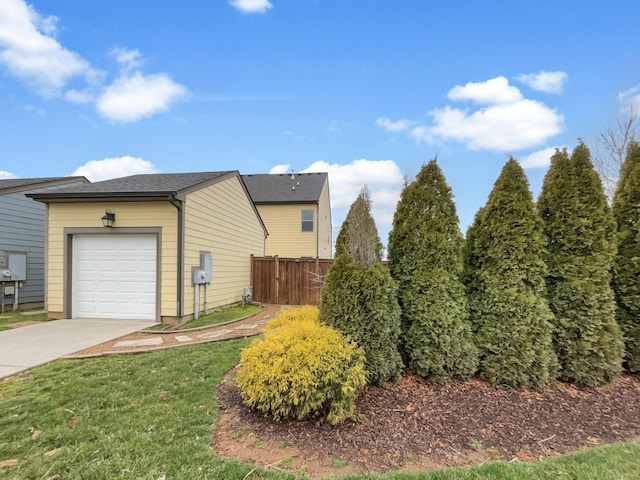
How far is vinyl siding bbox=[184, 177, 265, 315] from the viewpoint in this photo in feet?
26.9

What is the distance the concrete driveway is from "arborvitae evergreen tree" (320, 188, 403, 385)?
13.7 ft

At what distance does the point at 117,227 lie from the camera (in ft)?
25.8

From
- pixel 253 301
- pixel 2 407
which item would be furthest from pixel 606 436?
pixel 253 301

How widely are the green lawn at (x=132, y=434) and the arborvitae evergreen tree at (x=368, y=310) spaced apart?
139cm

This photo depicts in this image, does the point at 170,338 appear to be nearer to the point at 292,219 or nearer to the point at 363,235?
the point at 363,235

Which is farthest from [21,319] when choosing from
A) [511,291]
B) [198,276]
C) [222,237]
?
[511,291]

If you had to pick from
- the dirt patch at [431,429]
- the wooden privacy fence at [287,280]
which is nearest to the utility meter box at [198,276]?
the wooden privacy fence at [287,280]

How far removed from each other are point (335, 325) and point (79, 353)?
13.7 ft

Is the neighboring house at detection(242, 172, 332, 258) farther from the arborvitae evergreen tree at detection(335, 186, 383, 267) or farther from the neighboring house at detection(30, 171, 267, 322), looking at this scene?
the arborvitae evergreen tree at detection(335, 186, 383, 267)

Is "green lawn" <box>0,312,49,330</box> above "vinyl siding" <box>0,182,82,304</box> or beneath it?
beneath

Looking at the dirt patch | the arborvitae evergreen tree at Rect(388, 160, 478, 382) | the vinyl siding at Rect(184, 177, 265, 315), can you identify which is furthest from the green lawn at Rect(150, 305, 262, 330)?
the arborvitae evergreen tree at Rect(388, 160, 478, 382)

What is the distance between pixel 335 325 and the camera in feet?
12.1

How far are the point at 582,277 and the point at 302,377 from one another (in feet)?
12.7

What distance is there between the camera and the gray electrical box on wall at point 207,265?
8.64m
